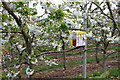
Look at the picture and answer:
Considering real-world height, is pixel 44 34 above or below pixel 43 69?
above

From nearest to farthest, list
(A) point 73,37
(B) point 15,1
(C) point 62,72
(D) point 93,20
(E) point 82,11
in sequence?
(B) point 15,1
(A) point 73,37
(E) point 82,11
(D) point 93,20
(C) point 62,72

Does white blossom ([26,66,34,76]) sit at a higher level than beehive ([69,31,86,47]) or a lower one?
lower

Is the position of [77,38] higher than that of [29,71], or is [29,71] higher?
[77,38]

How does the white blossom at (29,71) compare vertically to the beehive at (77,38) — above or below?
below

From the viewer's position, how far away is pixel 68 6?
71.2 inches

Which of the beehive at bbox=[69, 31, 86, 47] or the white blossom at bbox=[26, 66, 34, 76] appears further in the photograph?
the white blossom at bbox=[26, 66, 34, 76]

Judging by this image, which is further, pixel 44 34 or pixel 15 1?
pixel 44 34

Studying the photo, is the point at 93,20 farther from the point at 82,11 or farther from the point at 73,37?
the point at 73,37

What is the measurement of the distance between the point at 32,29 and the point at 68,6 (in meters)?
0.72

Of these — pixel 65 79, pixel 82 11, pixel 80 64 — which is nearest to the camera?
pixel 82 11

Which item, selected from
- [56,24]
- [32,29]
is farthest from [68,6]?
[32,29]

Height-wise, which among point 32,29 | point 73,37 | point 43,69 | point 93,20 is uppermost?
point 93,20

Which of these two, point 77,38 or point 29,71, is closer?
point 77,38

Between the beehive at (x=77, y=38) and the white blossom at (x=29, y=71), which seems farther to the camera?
the white blossom at (x=29, y=71)
